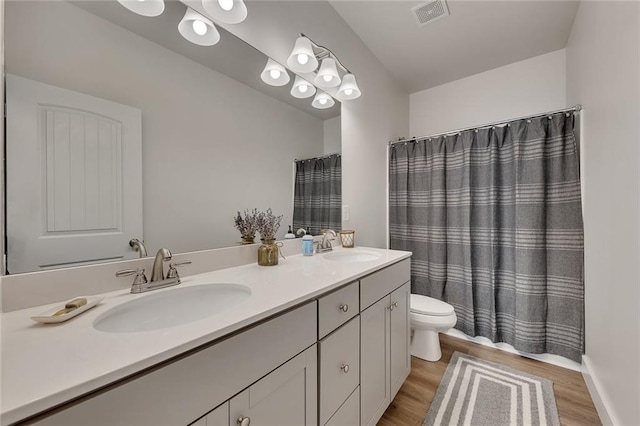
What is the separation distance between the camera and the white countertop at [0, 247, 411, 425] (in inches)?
15.8

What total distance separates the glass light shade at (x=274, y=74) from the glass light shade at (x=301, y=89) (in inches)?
3.5

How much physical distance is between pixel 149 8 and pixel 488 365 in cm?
279

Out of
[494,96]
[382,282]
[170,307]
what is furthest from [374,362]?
[494,96]

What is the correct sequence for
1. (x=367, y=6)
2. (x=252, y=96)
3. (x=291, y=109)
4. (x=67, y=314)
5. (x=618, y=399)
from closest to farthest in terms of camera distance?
(x=67, y=314) < (x=618, y=399) < (x=252, y=96) < (x=291, y=109) < (x=367, y=6)

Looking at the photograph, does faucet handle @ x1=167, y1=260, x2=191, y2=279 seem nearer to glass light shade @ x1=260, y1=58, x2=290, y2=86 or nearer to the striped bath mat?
glass light shade @ x1=260, y1=58, x2=290, y2=86

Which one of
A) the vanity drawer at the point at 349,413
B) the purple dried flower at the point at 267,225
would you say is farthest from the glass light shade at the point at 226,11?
the vanity drawer at the point at 349,413

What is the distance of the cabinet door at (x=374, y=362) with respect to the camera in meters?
1.18

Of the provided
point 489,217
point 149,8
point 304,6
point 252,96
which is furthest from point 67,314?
point 489,217

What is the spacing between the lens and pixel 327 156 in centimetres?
185

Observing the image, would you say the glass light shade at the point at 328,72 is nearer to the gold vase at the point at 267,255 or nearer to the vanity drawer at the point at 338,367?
the gold vase at the point at 267,255

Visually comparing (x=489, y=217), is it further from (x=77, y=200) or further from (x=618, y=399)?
(x=77, y=200)

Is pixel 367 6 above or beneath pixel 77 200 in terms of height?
above

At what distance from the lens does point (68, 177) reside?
804mm

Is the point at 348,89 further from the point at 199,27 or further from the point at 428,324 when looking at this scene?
the point at 428,324
